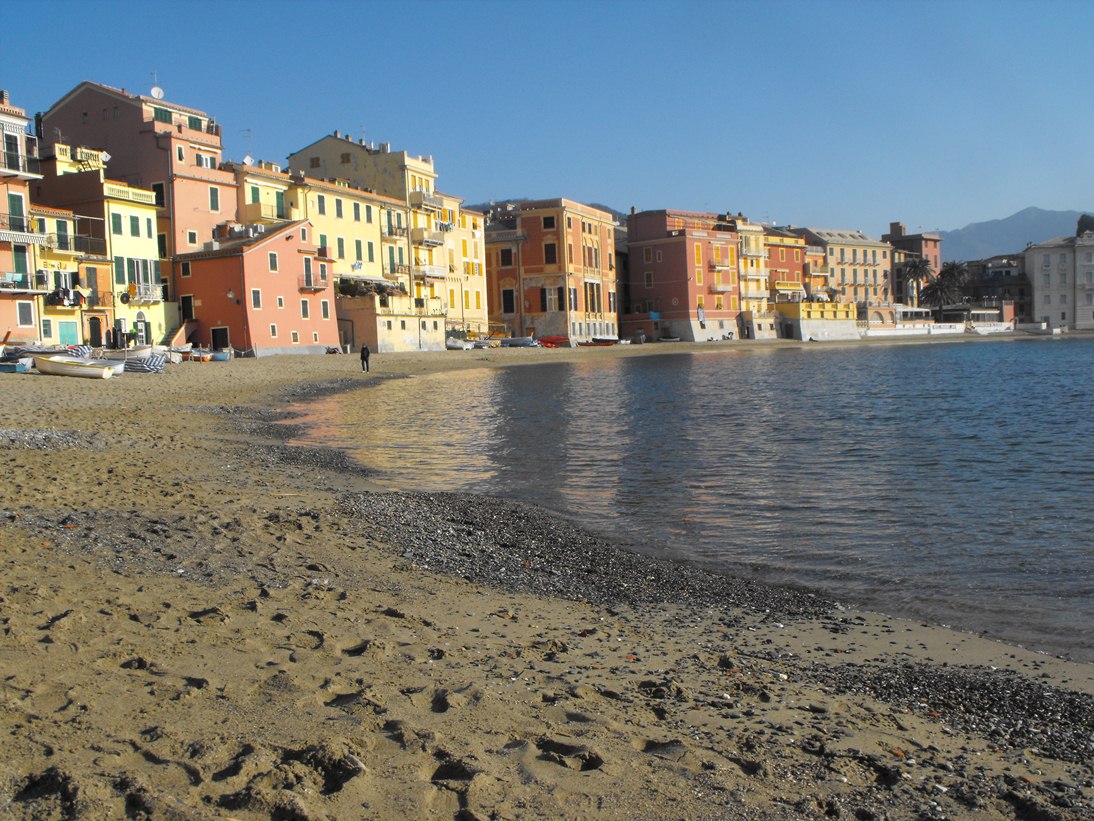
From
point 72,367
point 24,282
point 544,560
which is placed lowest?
point 544,560

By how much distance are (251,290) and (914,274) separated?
403ft

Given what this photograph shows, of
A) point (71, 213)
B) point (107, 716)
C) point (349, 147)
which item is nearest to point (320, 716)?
point (107, 716)

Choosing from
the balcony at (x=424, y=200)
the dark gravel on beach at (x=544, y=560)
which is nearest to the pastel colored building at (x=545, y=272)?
the balcony at (x=424, y=200)

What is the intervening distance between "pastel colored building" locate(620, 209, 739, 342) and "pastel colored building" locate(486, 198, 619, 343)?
13080 mm

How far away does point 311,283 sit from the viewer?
66.6m

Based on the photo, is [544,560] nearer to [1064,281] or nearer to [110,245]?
[110,245]

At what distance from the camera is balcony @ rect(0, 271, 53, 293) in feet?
158

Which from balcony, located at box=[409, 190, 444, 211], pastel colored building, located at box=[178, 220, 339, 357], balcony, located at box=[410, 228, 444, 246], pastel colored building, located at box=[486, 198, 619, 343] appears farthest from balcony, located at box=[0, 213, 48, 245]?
pastel colored building, located at box=[486, 198, 619, 343]

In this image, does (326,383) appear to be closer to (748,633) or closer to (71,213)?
(71,213)

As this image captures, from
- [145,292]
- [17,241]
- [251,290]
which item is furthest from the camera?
[251,290]

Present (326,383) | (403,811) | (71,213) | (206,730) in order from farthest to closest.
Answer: (71,213) → (326,383) → (206,730) → (403,811)

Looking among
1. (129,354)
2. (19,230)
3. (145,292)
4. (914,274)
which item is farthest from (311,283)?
(914,274)

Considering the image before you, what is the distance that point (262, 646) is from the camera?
25.0 feet

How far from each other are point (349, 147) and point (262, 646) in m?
82.3
